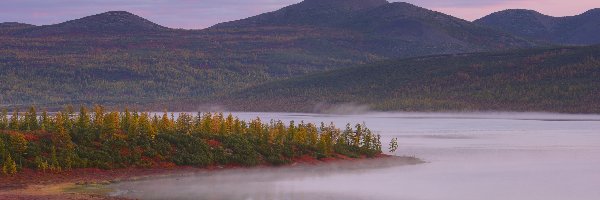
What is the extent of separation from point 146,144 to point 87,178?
8265 millimetres

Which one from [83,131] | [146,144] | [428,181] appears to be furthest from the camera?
[83,131]

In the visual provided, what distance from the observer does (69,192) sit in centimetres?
5131

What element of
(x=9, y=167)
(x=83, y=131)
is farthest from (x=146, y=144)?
(x=9, y=167)

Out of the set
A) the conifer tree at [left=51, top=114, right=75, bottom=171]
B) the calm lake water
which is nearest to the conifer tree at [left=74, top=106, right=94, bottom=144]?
the conifer tree at [left=51, top=114, right=75, bottom=171]

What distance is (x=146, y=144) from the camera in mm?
66125

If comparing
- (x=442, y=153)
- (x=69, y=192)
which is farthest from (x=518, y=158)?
→ (x=69, y=192)

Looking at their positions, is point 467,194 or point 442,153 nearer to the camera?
point 467,194

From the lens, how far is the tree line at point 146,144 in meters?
60.3

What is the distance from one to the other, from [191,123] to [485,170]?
21511mm

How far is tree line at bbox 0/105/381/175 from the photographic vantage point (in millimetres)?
60281

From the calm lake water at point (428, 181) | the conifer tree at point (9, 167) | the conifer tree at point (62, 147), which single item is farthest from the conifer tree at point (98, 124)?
the conifer tree at point (9, 167)

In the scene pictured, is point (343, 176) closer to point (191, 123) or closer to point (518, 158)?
point (191, 123)

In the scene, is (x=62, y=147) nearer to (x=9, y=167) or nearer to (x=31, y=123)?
(x=9, y=167)

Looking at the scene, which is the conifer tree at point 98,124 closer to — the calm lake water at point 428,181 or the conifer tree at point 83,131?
the conifer tree at point 83,131
